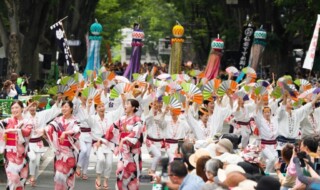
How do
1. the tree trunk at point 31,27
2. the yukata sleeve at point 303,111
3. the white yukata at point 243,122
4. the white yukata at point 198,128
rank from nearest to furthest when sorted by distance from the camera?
the white yukata at point 198,128
the yukata sleeve at point 303,111
the white yukata at point 243,122
the tree trunk at point 31,27

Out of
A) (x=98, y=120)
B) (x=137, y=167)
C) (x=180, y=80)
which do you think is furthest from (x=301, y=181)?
(x=180, y=80)

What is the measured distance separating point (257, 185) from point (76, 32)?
37.0 m

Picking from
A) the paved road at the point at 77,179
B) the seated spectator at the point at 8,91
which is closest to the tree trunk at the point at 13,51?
the seated spectator at the point at 8,91

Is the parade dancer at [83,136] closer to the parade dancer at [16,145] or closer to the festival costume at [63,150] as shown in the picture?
the festival costume at [63,150]

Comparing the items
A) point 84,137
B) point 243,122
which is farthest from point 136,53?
point 84,137

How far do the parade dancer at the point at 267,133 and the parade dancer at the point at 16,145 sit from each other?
4940 mm

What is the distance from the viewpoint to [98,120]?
806 inches

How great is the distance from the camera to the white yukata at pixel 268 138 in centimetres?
1942

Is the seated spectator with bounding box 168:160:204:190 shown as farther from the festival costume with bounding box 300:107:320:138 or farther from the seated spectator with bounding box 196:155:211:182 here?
the festival costume with bounding box 300:107:320:138

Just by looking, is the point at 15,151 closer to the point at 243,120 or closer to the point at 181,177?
the point at 181,177

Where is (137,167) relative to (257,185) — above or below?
below

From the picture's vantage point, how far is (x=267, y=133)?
770 inches

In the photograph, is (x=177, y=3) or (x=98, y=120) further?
(x=177, y=3)

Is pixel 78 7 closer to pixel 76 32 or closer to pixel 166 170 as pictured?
pixel 76 32
